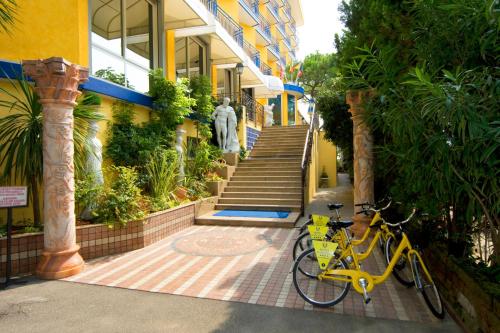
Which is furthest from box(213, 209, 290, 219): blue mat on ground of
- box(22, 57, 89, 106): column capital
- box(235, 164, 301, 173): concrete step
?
box(22, 57, 89, 106): column capital

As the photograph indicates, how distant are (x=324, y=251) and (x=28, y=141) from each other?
14.6 feet

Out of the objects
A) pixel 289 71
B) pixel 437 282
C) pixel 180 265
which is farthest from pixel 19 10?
pixel 289 71

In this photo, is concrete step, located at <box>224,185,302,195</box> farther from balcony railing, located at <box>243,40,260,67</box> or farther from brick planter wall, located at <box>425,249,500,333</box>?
balcony railing, located at <box>243,40,260,67</box>

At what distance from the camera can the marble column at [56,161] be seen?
4402 millimetres

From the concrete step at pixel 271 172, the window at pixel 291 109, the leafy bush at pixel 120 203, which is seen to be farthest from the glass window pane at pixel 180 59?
the window at pixel 291 109

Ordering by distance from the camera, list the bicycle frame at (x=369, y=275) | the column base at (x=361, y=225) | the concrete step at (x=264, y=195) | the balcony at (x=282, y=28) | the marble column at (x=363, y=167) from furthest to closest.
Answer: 1. the balcony at (x=282, y=28)
2. the concrete step at (x=264, y=195)
3. the marble column at (x=363, y=167)
4. the column base at (x=361, y=225)
5. the bicycle frame at (x=369, y=275)

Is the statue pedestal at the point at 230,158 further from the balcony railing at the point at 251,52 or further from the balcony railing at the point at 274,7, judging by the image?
the balcony railing at the point at 274,7

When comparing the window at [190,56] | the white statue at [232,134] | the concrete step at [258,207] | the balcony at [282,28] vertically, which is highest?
the balcony at [282,28]

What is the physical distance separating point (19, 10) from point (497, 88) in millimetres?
7458

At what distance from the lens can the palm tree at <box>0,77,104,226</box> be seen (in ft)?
15.9

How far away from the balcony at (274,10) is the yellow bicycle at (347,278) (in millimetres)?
23872

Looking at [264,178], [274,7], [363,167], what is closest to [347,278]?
[363,167]

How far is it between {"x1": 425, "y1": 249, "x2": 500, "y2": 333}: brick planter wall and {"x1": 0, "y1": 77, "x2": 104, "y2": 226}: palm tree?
17.4ft

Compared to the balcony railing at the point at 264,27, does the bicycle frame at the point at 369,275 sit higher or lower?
lower
